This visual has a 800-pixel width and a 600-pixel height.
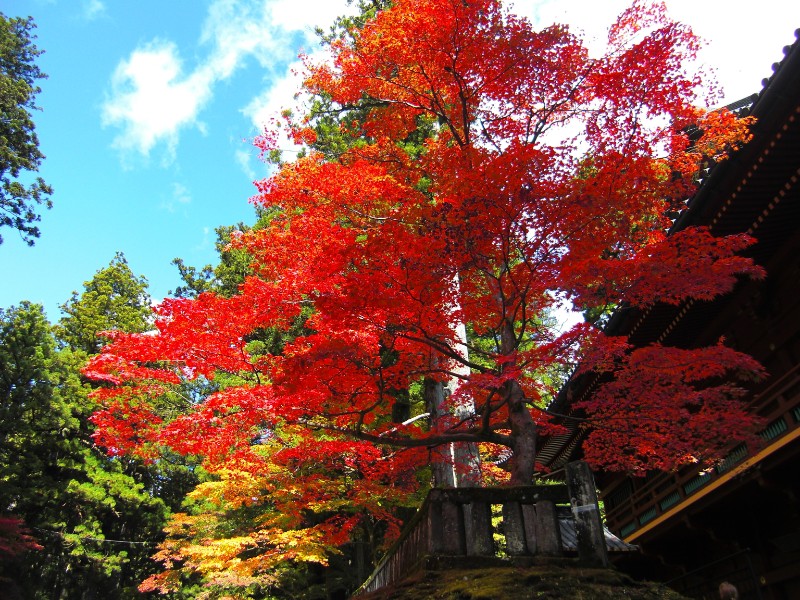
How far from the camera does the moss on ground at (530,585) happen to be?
4.26m

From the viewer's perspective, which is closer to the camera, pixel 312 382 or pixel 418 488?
pixel 312 382

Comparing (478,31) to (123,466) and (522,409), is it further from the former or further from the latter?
(123,466)

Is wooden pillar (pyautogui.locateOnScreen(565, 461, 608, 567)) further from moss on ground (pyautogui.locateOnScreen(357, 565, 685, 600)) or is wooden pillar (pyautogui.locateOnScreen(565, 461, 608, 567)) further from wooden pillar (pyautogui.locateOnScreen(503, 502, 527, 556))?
wooden pillar (pyautogui.locateOnScreen(503, 502, 527, 556))

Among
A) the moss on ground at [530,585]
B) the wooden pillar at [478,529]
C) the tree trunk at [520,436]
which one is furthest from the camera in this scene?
the tree trunk at [520,436]

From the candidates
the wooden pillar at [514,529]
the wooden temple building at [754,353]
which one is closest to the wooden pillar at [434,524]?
the wooden pillar at [514,529]

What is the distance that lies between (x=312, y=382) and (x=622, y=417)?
4.69m

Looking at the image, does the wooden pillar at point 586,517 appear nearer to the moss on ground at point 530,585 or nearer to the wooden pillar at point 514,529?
the moss on ground at point 530,585

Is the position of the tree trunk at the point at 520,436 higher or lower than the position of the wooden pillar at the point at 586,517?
higher

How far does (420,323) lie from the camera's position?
314 inches

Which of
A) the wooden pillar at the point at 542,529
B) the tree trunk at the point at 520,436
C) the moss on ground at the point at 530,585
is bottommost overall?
the moss on ground at the point at 530,585

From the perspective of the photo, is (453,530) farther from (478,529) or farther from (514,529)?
→ (514,529)

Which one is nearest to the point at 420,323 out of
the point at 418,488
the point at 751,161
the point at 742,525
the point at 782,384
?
the point at 751,161

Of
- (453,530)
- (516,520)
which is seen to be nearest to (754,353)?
(516,520)

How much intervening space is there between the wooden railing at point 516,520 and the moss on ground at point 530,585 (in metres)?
0.26
